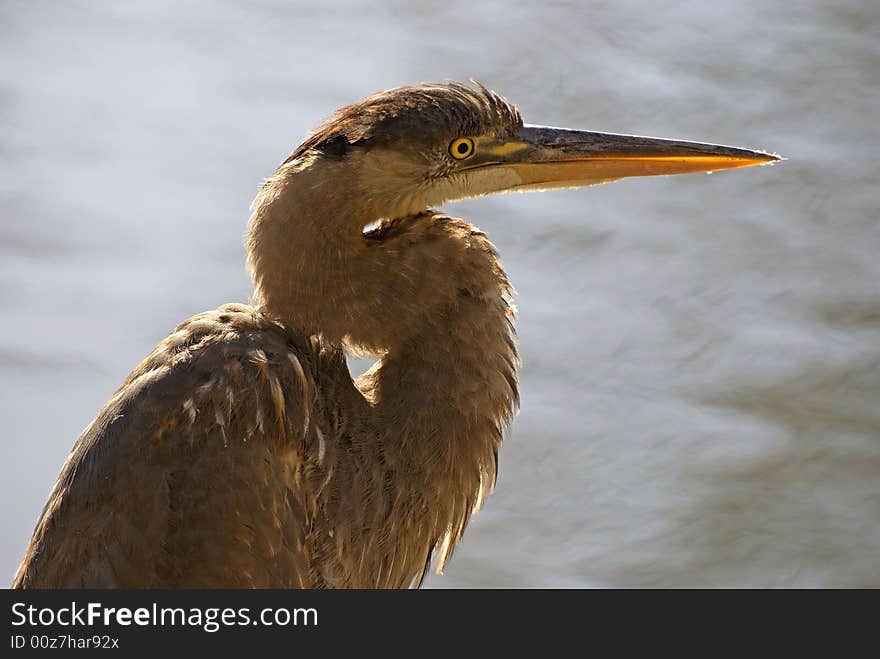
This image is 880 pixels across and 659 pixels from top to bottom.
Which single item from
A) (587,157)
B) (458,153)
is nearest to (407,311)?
(458,153)

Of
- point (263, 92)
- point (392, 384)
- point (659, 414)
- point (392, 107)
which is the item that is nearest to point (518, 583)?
point (659, 414)

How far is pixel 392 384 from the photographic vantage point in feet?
9.23

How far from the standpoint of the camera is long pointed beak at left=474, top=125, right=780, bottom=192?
117 inches

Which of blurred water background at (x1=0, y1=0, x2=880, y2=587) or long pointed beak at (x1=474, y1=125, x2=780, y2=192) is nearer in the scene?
long pointed beak at (x1=474, y1=125, x2=780, y2=192)

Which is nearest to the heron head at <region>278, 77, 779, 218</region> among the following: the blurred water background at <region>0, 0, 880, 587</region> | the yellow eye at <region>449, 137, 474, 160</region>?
the yellow eye at <region>449, 137, 474, 160</region>

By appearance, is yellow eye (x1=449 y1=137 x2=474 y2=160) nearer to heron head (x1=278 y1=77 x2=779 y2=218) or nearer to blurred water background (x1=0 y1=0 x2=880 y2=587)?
heron head (x1=278 y1=77 x2=779 y2=218)

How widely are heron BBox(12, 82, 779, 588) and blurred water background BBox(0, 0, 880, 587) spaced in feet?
4.61

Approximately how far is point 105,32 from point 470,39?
170cm

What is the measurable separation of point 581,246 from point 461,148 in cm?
256

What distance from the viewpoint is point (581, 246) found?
213 inches

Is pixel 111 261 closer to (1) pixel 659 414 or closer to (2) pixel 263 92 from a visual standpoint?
(2) pixel 263 92

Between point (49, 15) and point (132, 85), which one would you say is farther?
point (49, 15)

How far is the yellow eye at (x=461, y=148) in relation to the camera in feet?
9.42

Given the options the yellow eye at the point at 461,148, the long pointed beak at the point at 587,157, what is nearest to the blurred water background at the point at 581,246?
the long pointed beak at the point at 587,157
